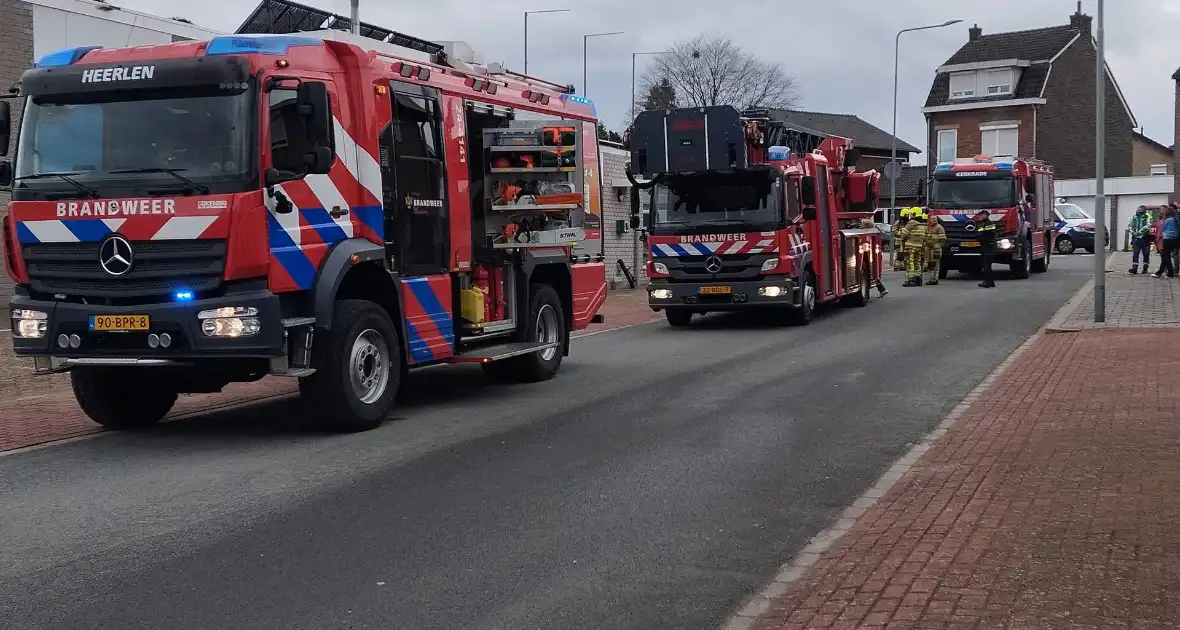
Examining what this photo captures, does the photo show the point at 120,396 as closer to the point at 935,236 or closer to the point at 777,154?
the point at 777,154

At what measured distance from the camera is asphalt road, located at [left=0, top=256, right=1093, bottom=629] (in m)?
5.45

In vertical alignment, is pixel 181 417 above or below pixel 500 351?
below

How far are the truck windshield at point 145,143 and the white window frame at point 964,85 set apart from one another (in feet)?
203

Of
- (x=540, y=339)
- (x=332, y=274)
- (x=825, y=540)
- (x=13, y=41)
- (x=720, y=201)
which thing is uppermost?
(x=13, y=41)

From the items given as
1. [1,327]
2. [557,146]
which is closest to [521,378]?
[557,146]

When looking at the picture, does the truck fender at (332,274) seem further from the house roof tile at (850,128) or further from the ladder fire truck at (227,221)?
the house roof tile at (850,128)

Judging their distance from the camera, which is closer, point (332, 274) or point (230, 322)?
point (230, 322)

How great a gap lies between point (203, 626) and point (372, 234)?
543cm

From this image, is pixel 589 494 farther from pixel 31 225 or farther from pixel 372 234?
pixel 31 225

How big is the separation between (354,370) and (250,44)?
2600 millimetres

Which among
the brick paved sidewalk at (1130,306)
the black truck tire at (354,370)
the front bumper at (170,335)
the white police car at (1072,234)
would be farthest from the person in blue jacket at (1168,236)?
the front bumper at (170,335)

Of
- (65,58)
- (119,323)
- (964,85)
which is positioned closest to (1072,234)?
(964,85)

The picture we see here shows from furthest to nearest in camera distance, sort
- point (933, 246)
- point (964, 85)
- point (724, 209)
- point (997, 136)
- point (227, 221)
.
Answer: point (964, 85), point (997, 136), point (933, 246), point (724, 209), point (227, 221)

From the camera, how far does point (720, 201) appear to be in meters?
18.7
